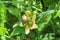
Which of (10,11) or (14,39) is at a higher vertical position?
(10,11)

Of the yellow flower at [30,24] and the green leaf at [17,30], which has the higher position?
the yellow flower at [30,24]

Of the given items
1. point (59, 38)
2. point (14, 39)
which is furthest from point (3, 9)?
point (59, 38)

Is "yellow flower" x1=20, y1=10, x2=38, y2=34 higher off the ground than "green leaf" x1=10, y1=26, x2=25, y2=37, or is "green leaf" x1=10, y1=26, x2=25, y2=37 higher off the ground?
"yellow flower" x1=20, y1=10, x2=38, y2=34

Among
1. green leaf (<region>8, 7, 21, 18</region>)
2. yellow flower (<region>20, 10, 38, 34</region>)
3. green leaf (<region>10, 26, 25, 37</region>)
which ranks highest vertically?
green leaf (<region>8, 7, 21, 18</region>)

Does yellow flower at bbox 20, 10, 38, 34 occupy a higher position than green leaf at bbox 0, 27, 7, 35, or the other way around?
yellow flower at bbox 20, 10, 38, 34

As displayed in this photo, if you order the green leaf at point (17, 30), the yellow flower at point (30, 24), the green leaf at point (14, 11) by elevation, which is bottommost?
the green leaf at point (17, 30)

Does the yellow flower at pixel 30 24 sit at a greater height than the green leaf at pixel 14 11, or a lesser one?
lesser

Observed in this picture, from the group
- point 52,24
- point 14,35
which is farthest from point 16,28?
point 52,24

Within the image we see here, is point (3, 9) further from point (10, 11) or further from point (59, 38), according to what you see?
point (59, 38)

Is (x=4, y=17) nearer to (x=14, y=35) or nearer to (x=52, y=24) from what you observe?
(x=14, y=35)
